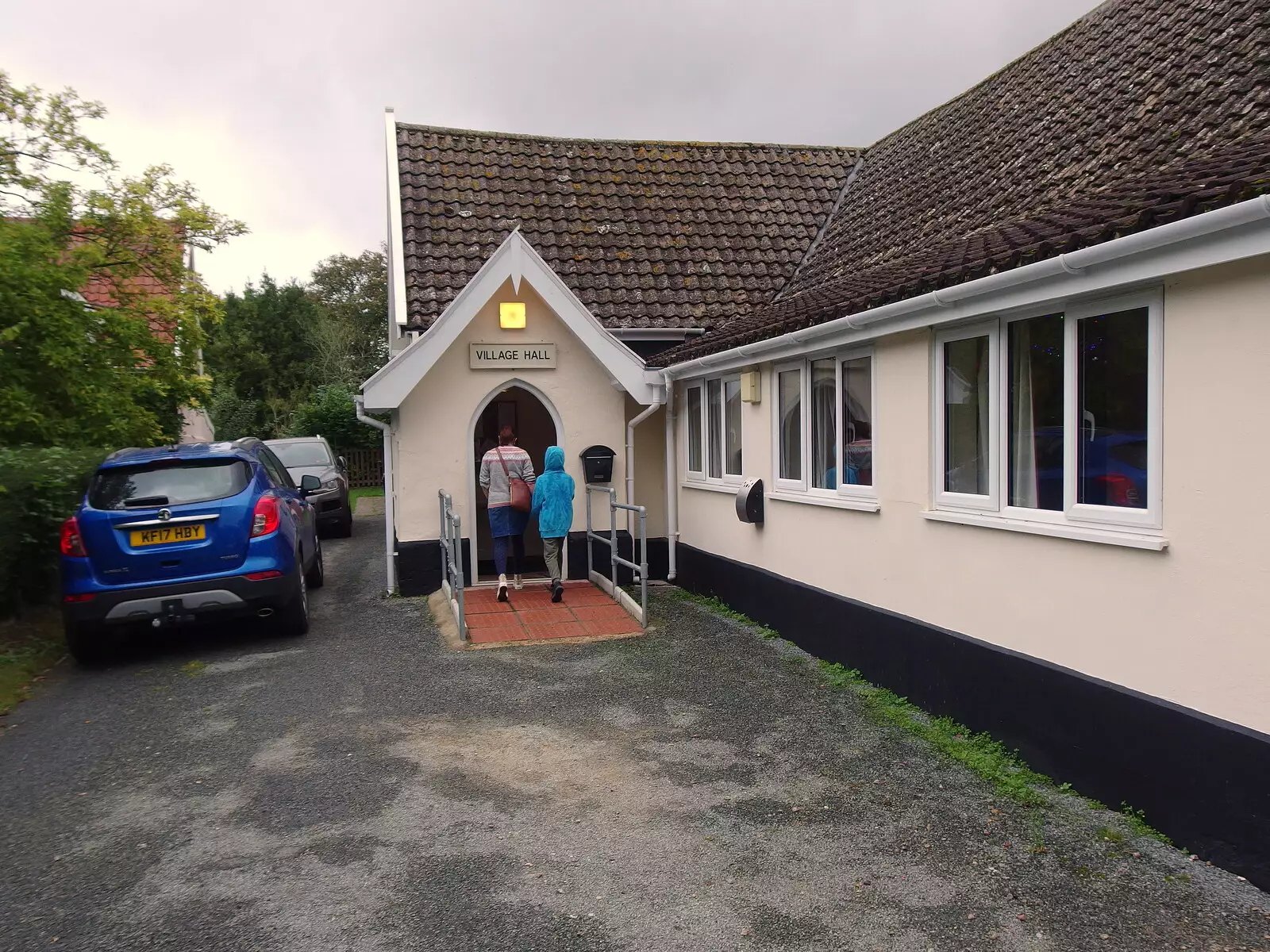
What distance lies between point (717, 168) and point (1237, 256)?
12431mm

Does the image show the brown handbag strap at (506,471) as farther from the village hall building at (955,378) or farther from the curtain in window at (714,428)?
the curtain in window at (714,428)

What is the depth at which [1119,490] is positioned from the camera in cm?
511

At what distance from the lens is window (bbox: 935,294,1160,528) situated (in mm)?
4934

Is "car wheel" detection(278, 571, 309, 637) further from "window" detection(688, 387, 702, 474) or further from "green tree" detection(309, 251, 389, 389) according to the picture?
"green tree" detection(309, 251, 389, 389)

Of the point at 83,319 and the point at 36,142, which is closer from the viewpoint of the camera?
the point at 83,319

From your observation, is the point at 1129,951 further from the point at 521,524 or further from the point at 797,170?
the point at 797,170

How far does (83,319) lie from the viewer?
10.0 metres

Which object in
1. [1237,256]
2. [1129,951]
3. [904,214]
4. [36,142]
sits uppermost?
[36,142]

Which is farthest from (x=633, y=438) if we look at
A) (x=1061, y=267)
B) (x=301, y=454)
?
(x=301, y=454)

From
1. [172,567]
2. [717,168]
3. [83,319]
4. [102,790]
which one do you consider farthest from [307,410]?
[102,790]

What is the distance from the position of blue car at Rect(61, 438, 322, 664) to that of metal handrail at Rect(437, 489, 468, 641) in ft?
4.93

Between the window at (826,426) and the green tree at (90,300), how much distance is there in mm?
7097

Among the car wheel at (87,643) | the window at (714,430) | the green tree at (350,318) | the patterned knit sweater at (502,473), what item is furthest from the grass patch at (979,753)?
the green tree at (350,318)

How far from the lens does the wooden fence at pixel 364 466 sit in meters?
29.4
